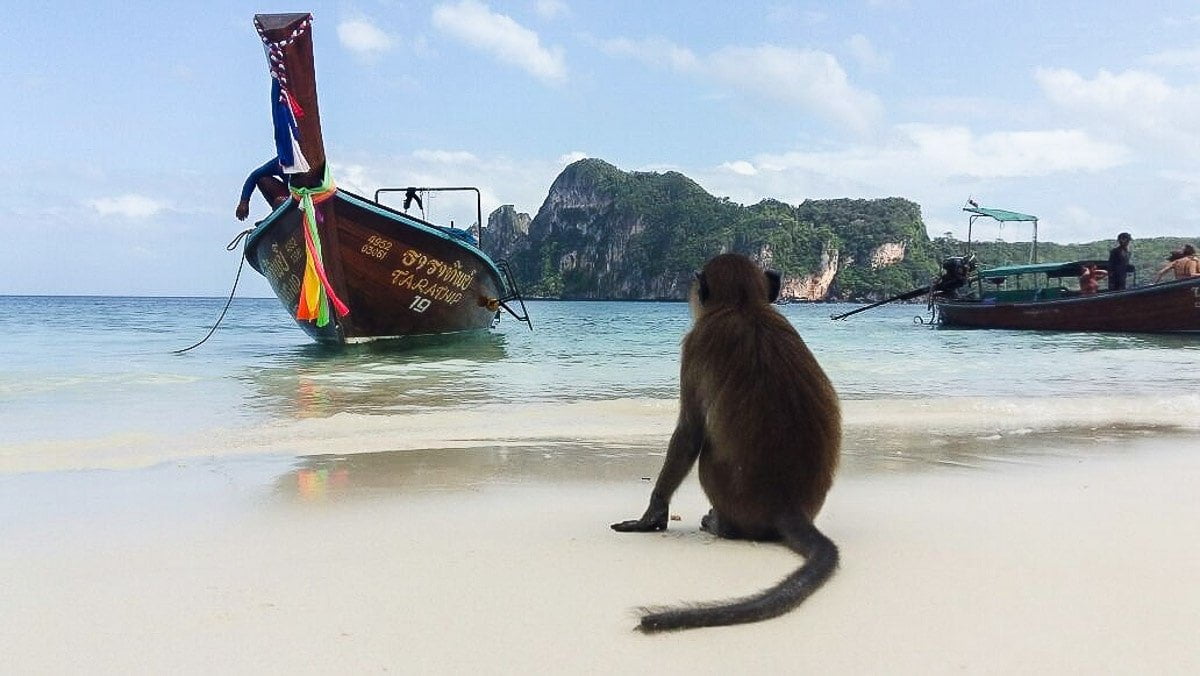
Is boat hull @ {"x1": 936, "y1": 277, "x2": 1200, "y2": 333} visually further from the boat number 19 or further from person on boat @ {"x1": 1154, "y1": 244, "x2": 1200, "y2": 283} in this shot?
the boat number 19

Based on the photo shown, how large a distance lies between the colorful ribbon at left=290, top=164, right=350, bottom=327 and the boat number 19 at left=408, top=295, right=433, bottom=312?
1.49m

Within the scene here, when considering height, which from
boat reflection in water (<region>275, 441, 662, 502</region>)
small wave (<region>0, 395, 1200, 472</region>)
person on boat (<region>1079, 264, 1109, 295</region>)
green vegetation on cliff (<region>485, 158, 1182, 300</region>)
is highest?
green vegetation on cliff (<region>485, 158, 1182, 300</region>)

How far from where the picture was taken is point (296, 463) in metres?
4.75

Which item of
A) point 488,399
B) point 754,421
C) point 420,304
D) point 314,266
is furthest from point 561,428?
point 420,304

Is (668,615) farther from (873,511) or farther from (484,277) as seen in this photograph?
(484,277)

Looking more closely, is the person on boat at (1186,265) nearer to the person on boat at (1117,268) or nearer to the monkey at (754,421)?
the person on boat at (1117,268)

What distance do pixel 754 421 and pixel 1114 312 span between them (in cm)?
1949

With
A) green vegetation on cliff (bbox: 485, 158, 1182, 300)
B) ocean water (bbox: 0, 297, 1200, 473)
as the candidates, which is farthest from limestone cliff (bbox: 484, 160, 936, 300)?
ocean water (bbox: 0, 297, 1200, 473)

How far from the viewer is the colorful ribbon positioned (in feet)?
42.5

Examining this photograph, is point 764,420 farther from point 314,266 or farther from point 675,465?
point 314,266

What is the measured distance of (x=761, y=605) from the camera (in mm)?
2080

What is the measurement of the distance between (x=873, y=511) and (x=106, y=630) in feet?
8.51

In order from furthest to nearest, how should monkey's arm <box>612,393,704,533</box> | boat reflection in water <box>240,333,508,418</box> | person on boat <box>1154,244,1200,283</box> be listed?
1. person on boat <box>1154,244,1200,283</box>
2. boat reflection in water <box>240,333,508,418</box>
3. monkey's arm <box>612,393,704,533</box>

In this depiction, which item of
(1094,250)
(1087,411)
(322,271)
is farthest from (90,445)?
(1094,250)
